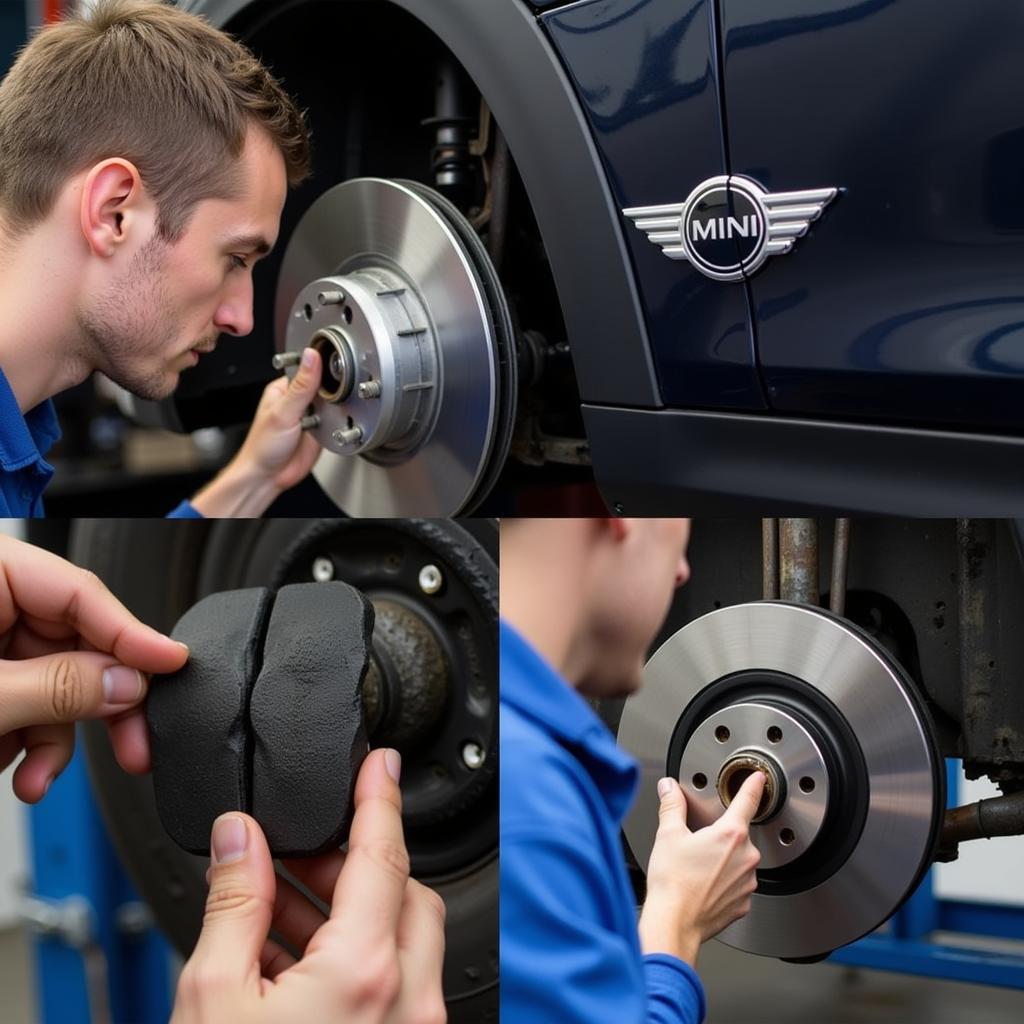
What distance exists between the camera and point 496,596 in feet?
2.40

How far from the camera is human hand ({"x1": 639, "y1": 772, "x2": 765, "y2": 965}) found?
1.75 ft

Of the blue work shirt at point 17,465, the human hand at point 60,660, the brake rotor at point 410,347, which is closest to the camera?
the human hand at point 60,660

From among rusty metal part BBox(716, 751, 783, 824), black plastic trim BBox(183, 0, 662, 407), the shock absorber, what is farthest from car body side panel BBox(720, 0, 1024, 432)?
the shock absorber

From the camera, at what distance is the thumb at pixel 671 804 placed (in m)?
0.54

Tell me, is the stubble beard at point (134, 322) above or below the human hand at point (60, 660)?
above

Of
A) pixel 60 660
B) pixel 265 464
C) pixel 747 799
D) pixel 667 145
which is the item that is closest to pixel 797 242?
pixel 667 145

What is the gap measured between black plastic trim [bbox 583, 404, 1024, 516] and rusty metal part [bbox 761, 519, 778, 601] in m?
0.17

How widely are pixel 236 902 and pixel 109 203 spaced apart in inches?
Result: 26.4

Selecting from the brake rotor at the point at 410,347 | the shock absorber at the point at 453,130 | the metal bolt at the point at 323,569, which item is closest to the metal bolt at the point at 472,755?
the metal bolt at the point at 323,569

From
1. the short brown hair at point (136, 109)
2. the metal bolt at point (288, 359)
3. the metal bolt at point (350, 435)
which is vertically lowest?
the metal bolt at point (350, 435)

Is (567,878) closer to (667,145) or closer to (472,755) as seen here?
(472,755)

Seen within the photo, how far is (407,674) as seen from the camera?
2.68 ft

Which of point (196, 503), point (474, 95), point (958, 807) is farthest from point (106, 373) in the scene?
point (958, 807)

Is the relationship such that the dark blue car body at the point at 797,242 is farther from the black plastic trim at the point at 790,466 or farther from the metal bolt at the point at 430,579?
the metal bolt at the point at 430,579
